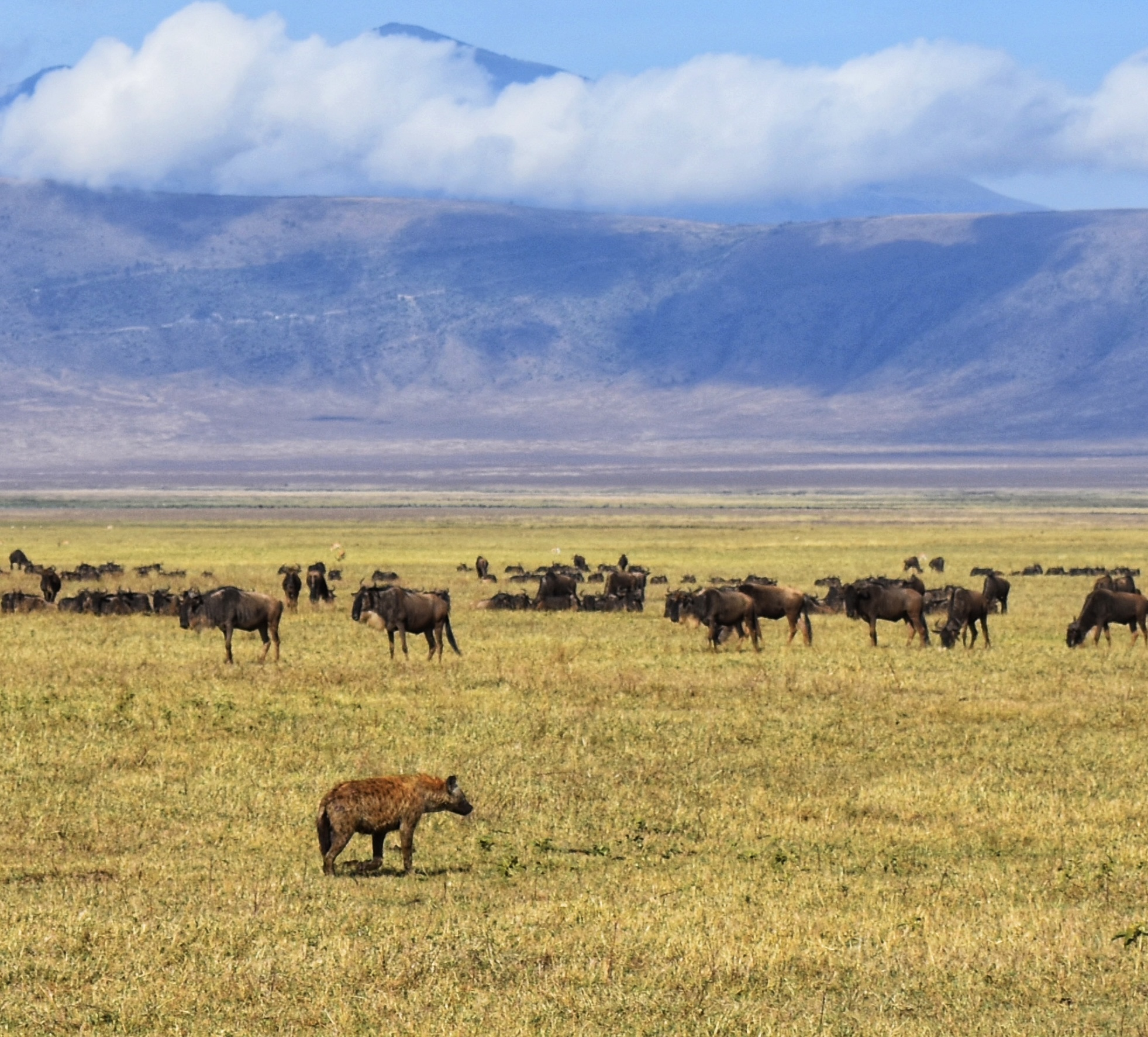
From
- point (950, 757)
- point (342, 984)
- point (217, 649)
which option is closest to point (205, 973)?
point (342, 984)

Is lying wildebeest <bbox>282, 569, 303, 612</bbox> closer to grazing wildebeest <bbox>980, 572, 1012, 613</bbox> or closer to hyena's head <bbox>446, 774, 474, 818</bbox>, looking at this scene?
grazing wildebeest <bbox>980, 572, 1012, 613</bbox>

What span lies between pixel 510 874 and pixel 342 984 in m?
3.45

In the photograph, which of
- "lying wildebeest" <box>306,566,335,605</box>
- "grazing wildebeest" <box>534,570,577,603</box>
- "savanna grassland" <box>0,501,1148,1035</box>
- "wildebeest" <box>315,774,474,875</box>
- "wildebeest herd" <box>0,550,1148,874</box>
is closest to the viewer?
"savanna grassland" <box>0,501,1148,1035</box>

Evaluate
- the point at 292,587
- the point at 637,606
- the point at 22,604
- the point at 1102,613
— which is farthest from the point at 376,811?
the point at 637,606

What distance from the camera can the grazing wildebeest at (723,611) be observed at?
28.3 meters

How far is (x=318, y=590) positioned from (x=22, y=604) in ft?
19.4

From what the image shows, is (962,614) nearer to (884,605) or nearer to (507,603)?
(884,605)

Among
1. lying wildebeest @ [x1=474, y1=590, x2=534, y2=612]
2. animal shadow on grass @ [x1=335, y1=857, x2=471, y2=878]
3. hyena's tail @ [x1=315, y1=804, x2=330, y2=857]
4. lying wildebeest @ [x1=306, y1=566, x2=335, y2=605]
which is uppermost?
lying wildebeest @ [x1=306, y1=566, x2=335, y2=605]

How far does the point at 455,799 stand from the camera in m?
14.3

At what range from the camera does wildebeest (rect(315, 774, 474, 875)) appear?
13.3 m

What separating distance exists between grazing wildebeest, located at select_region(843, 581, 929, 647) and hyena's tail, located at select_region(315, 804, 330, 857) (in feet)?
55.6

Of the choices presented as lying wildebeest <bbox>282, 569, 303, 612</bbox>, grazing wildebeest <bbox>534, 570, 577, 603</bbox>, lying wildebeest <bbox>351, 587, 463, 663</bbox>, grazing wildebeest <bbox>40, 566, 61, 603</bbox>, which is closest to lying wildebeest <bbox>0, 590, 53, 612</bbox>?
grazing wildebeest <bbox>40, 566, 61, 603</bbox>

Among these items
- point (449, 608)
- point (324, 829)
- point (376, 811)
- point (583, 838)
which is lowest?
point (583, 838)

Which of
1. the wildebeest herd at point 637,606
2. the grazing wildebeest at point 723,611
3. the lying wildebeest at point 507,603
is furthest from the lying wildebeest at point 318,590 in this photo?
the grazing wildebeest at point 723,611
